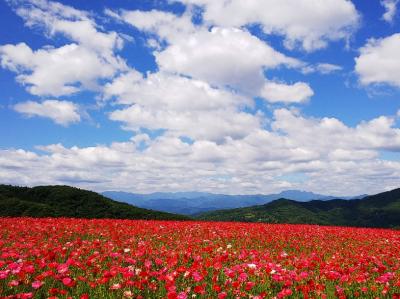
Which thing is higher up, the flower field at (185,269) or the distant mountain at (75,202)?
the distant mountain at (75,202)

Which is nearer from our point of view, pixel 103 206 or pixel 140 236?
pixel 140 236

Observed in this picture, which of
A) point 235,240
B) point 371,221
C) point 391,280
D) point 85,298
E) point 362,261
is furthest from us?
point 371,221

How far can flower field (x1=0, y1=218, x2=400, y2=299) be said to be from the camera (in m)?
7.28

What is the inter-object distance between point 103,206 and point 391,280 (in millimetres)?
34371

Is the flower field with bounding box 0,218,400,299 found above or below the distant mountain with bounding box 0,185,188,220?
below

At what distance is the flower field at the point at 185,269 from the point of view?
23.9 ft

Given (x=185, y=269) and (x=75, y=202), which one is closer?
(x=185, y=269)

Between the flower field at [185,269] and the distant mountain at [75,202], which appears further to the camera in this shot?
the distant mountain at [75,202]

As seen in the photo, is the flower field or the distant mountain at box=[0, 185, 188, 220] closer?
the flower field

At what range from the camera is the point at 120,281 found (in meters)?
7.52

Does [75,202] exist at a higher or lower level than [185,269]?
higher

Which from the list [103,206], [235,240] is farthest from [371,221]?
[235,240]

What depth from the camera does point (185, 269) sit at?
28.0 feet

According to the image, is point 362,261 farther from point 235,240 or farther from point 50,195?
point 50,195
